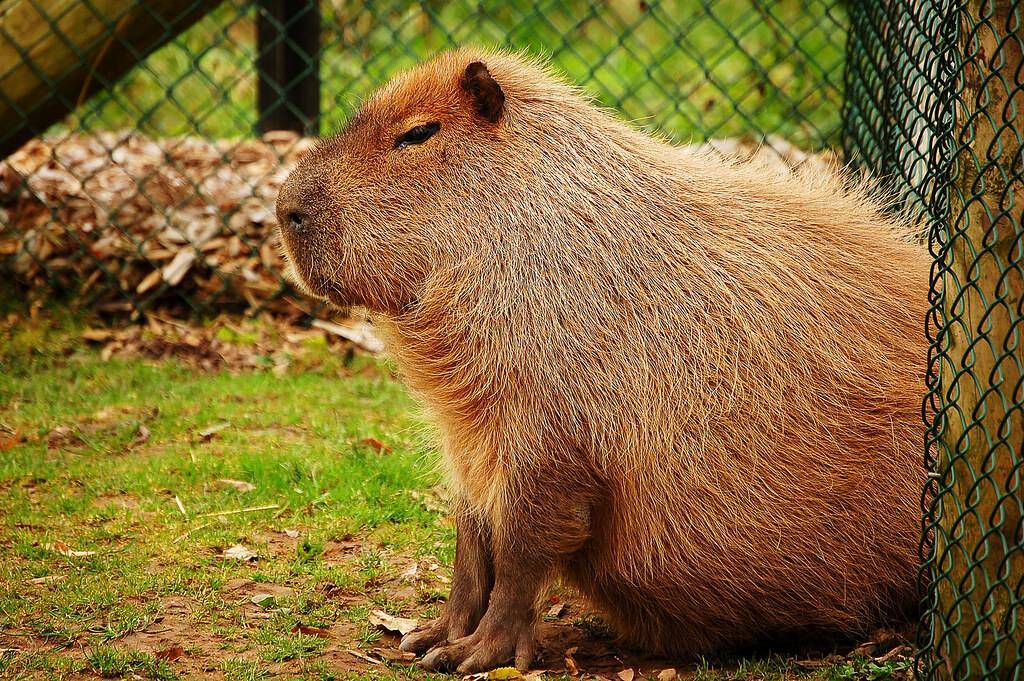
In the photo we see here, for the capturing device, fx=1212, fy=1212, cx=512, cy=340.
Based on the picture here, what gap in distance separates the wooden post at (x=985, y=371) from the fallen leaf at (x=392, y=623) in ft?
5.19

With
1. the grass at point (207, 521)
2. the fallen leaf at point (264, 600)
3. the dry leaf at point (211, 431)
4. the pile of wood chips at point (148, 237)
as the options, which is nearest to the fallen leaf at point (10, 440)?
the grass at point (207, 521)

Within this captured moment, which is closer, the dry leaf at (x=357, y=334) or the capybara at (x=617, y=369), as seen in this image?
the capybara at (x=617, y=369)

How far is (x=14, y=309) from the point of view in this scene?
6.45 metres

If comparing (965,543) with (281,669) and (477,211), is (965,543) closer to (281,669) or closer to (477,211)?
(477,211)

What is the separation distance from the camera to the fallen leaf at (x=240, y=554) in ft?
13.6

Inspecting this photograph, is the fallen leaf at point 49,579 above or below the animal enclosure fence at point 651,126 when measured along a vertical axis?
below

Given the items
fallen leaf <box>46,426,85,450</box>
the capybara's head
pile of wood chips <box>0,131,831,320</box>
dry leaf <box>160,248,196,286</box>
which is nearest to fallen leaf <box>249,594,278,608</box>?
the capybara's head

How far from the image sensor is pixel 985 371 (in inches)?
112

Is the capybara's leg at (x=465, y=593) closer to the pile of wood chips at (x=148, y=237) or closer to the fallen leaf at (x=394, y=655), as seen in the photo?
the fallen leaf at (x=394, y=655)

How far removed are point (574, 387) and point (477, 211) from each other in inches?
23.4

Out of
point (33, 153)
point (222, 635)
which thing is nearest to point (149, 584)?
point (222, 635)

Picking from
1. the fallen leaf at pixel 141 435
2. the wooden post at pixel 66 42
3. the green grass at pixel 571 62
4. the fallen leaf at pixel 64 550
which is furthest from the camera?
the green grass at pixel 571 62

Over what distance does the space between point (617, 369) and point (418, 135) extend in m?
0.92

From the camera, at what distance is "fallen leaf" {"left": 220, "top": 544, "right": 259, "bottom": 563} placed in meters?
4.14
